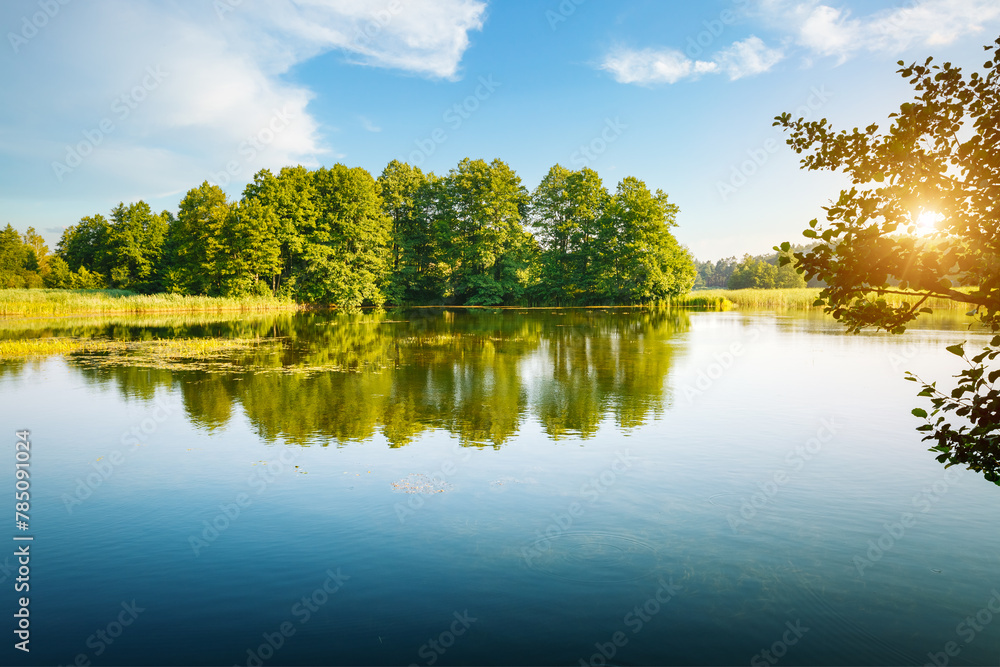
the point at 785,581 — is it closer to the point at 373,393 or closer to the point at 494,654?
the point at 494,654

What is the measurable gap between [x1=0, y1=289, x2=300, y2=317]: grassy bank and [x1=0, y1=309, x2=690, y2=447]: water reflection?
1895cm

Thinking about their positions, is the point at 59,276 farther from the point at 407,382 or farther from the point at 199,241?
the point at 407,382

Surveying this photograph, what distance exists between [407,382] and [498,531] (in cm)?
974

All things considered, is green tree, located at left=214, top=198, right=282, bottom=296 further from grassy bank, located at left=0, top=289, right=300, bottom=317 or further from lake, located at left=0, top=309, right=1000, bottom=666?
lake, located at left=0, top=309, right=1000, bottom=666

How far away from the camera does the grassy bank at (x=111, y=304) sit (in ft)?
142

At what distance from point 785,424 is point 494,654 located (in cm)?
882

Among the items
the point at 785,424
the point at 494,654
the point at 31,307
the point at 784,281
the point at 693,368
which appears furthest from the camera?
the point at 784,281

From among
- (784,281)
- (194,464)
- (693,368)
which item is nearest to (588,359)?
(693,368)

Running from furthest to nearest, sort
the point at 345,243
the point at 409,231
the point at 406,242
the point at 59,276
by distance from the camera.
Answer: the point at 59,276
the point at 409,231
the point at 406,242
the point at 345,243

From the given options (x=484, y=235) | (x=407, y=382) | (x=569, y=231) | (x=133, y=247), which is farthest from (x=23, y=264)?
(x=407, y=382)

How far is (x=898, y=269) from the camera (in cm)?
354

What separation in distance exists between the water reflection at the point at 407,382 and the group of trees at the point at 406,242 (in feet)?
109

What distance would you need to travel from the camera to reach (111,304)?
4834 centimetres

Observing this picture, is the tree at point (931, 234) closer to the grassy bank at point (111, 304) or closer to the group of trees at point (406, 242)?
the grassy bank at point (111, 304)
